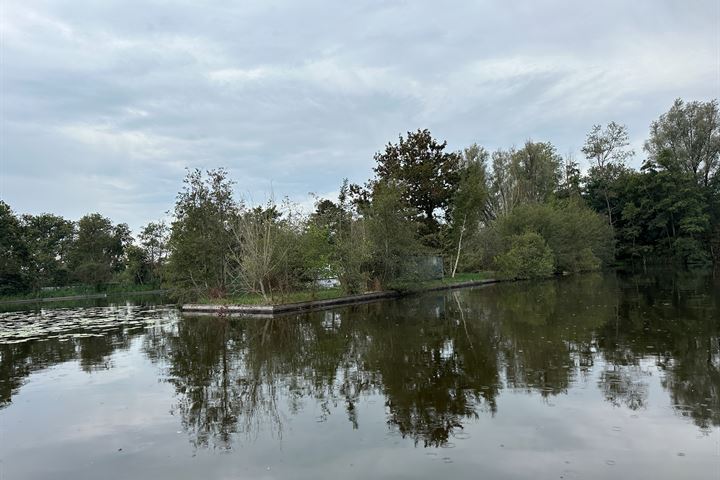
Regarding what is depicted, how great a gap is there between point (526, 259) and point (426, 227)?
8.21 meters

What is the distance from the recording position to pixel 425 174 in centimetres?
3294

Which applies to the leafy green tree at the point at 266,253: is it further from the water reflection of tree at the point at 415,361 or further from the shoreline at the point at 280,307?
the water reflection of tree at the point at 415,361

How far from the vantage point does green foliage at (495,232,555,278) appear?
Result: 34.6 m

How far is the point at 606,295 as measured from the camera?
1994 centimetres

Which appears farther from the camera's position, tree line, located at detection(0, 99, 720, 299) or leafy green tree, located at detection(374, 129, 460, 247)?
leafy green tree, located at detection(374, 129, 460, 247)

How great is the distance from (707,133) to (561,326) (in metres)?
48.3

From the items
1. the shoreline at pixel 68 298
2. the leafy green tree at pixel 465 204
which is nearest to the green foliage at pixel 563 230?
the leafy green tree at pixel 465 204

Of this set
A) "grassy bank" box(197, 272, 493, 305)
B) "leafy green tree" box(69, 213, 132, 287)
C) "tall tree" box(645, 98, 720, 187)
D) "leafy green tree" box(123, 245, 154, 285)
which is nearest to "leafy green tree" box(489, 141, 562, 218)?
"tall tree" box(645, 98, 720, 187)

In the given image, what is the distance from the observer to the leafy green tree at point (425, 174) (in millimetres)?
32938

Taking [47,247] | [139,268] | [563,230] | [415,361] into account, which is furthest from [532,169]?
[47,247]

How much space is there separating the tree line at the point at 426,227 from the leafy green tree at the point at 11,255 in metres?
0.11

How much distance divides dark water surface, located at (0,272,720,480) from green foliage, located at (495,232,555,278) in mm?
22498

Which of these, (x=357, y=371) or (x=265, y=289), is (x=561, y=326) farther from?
(x=265, y=289)

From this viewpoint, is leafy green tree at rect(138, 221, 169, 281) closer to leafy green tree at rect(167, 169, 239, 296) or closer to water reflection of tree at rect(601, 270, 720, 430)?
leafy green tree at rect(167, 169, 239, 296)
